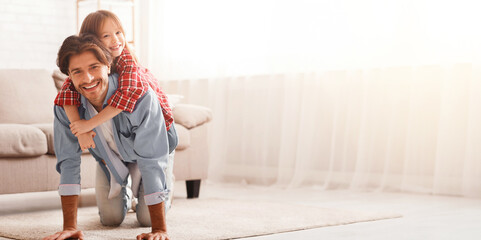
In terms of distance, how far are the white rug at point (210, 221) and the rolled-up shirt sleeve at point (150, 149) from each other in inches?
7.5

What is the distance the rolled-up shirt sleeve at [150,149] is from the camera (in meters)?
1.76

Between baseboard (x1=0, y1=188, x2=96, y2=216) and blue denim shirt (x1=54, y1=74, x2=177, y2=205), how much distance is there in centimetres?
87

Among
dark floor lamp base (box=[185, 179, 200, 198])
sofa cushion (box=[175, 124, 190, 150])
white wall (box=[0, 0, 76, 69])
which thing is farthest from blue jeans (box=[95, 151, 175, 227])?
white wall (box=[0, 0, 76, 69])

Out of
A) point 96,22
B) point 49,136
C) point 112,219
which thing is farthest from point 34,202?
point 96,22

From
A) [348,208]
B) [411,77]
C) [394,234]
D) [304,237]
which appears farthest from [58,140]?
[411,77]

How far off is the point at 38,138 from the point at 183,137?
68cm

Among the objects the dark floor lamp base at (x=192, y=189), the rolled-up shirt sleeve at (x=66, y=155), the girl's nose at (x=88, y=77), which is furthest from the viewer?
the dark floor lamp base at (x=192, y=189)

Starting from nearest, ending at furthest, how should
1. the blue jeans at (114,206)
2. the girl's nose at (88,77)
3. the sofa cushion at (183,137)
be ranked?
the girl's nose at (88,77), the blue jeans at (114,206), the sofa cushion at (183,137)

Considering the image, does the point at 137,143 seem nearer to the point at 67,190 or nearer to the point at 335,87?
the point at 67,190

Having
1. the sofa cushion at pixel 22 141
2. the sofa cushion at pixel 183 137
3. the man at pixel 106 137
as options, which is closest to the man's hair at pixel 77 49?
the man at pixel 106 137

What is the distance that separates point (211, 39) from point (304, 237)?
2476 millimetres

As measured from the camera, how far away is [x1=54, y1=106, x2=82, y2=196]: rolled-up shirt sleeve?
182cm

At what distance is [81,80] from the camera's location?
173 cm

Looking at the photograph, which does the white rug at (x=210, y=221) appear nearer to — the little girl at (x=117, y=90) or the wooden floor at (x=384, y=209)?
the wooden floor at (x=384, y=209)
